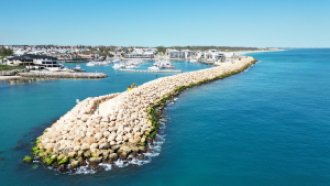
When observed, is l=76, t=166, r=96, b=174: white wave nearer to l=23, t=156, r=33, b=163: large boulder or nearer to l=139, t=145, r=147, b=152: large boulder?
l=139, t=145, r=147, b=152: large boulder

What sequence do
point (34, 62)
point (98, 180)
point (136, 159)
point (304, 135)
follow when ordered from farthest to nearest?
point (34, 62), point (304, 135), point (136, 159), point (98, 180)

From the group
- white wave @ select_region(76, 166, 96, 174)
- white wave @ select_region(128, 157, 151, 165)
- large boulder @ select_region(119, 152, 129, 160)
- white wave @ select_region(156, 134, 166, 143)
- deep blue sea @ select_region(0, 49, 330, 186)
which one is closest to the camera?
deep blue sea @ select_region(0, 49, 330, 186)

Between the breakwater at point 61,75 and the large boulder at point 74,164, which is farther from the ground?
the breakwater at point 61,75

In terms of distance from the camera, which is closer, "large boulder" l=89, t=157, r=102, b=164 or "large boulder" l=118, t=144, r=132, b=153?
"large boulder" l=89, t=157, r=102, b=164

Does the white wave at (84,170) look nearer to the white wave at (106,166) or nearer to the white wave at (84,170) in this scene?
the white wave at (84,170)

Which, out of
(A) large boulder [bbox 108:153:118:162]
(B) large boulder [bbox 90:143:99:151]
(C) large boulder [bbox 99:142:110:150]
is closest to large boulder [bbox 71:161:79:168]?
(B) large boulder [bbox 90:143:99:151]

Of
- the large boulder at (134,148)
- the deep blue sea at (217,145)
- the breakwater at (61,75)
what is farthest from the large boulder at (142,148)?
the breakwater at (61,75)

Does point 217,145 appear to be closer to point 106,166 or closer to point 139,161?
point 139,161

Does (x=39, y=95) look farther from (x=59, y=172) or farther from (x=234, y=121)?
(x=234, y=121)

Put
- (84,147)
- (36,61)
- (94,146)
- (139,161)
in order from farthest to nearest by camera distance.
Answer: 1. (36,61)
2. (94,146)
3. (84,147)
4. (139,161)

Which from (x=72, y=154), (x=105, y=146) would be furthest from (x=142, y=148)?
(x=72, y=154)

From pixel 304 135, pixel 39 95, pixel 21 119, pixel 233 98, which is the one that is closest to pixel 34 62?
pixel 39 95
